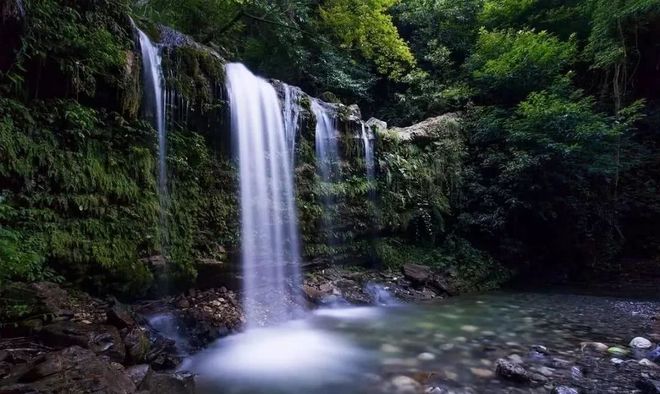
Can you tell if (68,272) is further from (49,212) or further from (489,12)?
(489,12)

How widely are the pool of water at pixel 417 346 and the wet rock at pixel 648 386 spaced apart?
0.35 meters

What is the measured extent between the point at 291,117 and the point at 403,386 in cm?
566

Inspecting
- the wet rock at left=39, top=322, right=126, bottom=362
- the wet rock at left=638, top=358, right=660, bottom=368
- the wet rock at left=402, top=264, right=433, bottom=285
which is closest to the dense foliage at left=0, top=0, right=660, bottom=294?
the wet rock at left=402, top=264, right=433, bottom=285

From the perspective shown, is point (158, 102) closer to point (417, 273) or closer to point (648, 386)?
point (417, 273)

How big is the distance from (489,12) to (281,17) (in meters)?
7.83

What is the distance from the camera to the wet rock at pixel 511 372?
3.78m

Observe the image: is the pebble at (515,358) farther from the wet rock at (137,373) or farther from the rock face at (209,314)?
the wet rock at (137,373)

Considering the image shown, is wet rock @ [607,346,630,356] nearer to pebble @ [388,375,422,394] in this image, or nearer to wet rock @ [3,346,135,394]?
pebble @ [388,375,422,394]

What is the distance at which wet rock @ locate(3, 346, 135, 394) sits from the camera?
2625 mm

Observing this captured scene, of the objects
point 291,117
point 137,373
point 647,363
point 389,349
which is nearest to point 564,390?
point 647,363

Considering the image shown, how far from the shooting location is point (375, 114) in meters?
14.6

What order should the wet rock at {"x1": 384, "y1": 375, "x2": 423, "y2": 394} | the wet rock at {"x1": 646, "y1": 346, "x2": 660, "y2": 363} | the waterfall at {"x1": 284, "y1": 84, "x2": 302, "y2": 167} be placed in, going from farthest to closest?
the waterfall at {"x1": 284, "y1": 84, "x2": 302, "y2": 167} < the wet rock at {"x1": 646, "y1": 346, "x2": 660, "y2": 363} < the wet rock at {"x1": 384, "y1": 375, "x2": 423, "y2": 394}

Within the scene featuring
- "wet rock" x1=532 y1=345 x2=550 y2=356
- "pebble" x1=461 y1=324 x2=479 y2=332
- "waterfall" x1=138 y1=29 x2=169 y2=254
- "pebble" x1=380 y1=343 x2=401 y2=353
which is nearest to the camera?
"wet rock" x1=532 y1=345 x2=550 y2=356

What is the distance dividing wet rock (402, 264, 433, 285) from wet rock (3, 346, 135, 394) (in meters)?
6.87
